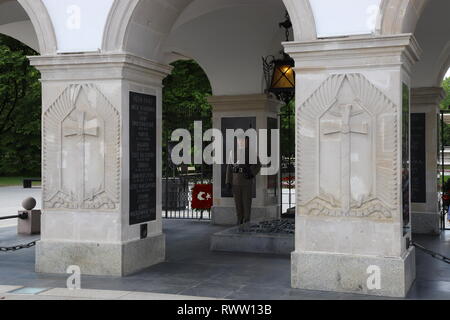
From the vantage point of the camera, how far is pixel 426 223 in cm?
1260

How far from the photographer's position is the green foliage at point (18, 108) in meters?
29.9

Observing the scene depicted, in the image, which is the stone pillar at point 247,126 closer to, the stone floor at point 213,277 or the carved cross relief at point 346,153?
the stone floor at point 213,277

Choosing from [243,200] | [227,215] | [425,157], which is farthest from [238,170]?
[425,157]

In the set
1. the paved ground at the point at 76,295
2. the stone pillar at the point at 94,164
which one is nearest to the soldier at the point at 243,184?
the stone pillar at the point at 94,164

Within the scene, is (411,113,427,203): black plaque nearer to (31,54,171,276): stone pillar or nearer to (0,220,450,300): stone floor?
(0,220,450,300): stone floor

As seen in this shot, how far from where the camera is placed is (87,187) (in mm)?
8203

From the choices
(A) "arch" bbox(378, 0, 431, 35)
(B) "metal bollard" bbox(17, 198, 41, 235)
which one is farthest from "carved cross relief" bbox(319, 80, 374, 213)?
(B) "metal bollard" bbox(17, 198, 41, 235)

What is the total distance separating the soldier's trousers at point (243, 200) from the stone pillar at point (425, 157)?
368 centimetres

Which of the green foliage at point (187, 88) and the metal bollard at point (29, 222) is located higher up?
the green foliage at point (187, 88)

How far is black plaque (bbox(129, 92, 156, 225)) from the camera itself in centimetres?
829

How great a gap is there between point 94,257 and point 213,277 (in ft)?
5.74
